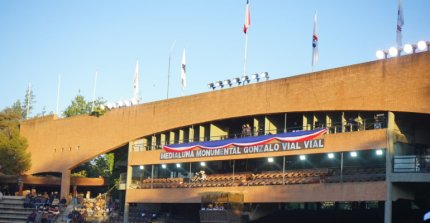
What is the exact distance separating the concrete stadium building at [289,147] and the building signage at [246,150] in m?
0.07

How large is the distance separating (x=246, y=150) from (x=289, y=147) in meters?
4.19

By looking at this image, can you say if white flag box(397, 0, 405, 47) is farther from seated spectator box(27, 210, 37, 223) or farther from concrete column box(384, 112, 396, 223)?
seated spectator box(27, 210, 37, 223)

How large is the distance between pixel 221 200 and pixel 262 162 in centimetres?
443

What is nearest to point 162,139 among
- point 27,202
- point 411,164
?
point 27,202

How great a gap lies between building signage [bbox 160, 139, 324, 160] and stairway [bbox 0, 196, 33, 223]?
14.5 m

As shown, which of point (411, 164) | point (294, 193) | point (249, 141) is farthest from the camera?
point (249, 141)

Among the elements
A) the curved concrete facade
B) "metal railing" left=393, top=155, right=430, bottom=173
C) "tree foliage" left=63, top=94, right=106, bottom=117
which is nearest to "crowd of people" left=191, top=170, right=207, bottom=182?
the curved concrete facade

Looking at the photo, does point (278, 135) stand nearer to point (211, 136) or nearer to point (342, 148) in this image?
point (342, 148)

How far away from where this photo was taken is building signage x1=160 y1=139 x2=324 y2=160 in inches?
1583

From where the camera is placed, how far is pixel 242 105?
4641cm

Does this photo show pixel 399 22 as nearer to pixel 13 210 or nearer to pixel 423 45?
pixel 423 45

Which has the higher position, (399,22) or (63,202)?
(399,22)

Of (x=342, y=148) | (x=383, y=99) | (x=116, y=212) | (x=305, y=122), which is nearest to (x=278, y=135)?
(x=305, y=122)

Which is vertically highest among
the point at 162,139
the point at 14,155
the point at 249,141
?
the point at 162,139
